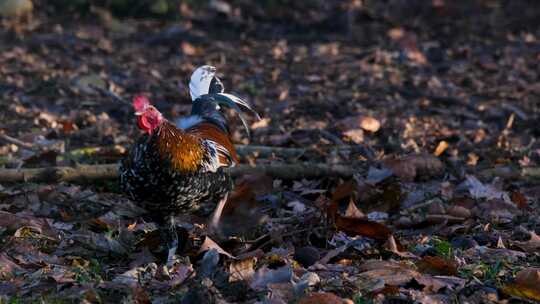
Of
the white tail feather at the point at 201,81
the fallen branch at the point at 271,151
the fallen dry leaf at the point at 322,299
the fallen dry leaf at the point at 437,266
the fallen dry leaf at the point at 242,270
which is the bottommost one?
the fallen branch at the point at 271,151

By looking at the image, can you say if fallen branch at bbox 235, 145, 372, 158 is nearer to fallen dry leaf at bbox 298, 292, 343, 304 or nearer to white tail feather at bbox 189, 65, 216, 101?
white tail feather at bbox 189, 65, 216, 101

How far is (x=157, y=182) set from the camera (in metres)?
4.73

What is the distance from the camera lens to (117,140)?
7.27m

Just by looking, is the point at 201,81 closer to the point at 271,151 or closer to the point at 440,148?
the point at 271,151

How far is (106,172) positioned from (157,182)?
1.40 meters

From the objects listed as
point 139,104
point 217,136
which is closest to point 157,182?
point 139,104

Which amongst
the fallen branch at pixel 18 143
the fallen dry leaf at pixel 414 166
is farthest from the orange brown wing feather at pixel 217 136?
the fallen branch at pixel 18 143

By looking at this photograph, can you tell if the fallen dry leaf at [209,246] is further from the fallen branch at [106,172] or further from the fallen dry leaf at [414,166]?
the fallen dry leaf at [414,166]

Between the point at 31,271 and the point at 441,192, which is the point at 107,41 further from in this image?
the point at 31,271

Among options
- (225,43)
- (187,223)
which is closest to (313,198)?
(187,223)

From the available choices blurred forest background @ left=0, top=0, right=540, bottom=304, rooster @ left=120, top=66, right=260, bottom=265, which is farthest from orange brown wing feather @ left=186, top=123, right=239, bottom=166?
blurred forest background @ left=0, top=0, right=540, bottom=304

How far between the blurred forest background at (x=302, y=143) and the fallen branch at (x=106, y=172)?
6 centimetres

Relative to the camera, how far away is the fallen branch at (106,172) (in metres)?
5.88

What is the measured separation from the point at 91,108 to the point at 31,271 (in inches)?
170
